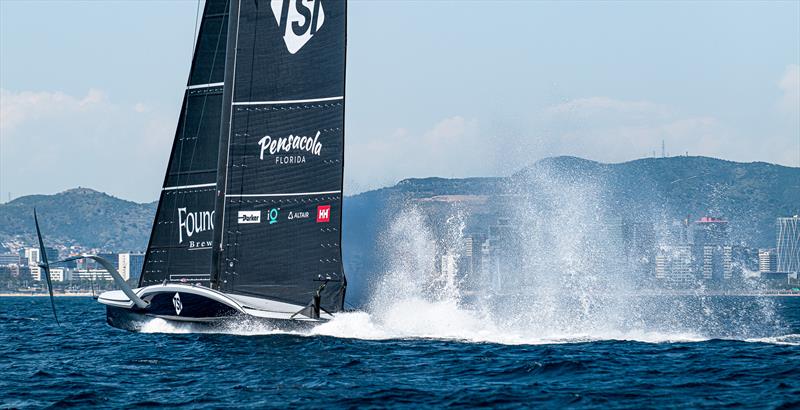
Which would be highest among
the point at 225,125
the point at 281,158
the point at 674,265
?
the point at 225,125

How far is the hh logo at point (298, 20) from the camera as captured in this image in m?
32.0

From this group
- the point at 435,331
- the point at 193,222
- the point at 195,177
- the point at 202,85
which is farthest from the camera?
the point at 202,85

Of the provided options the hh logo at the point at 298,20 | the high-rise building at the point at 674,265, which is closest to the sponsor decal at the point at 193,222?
the hh logo at the point at 298,20

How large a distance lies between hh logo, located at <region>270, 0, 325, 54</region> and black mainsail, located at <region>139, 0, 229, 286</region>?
4793mm

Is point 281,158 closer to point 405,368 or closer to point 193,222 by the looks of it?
point 193,222

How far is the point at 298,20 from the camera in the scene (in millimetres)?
32031

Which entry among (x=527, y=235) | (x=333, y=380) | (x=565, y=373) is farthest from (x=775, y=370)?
(x=527, y=235)

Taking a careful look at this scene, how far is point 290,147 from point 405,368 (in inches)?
362

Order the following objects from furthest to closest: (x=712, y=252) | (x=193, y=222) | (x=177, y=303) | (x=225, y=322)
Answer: (x=712, y=252) → (x=193, y=222) → (x=177, y=303) → (x=225, y=322)

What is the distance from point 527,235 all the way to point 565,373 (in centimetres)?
14140

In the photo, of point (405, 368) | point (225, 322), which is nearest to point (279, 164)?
point (225, 322)

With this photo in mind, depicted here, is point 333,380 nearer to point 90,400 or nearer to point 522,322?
point 90,400

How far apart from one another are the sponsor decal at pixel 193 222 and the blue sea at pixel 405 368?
354 centimetres

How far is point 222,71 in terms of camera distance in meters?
36.4
